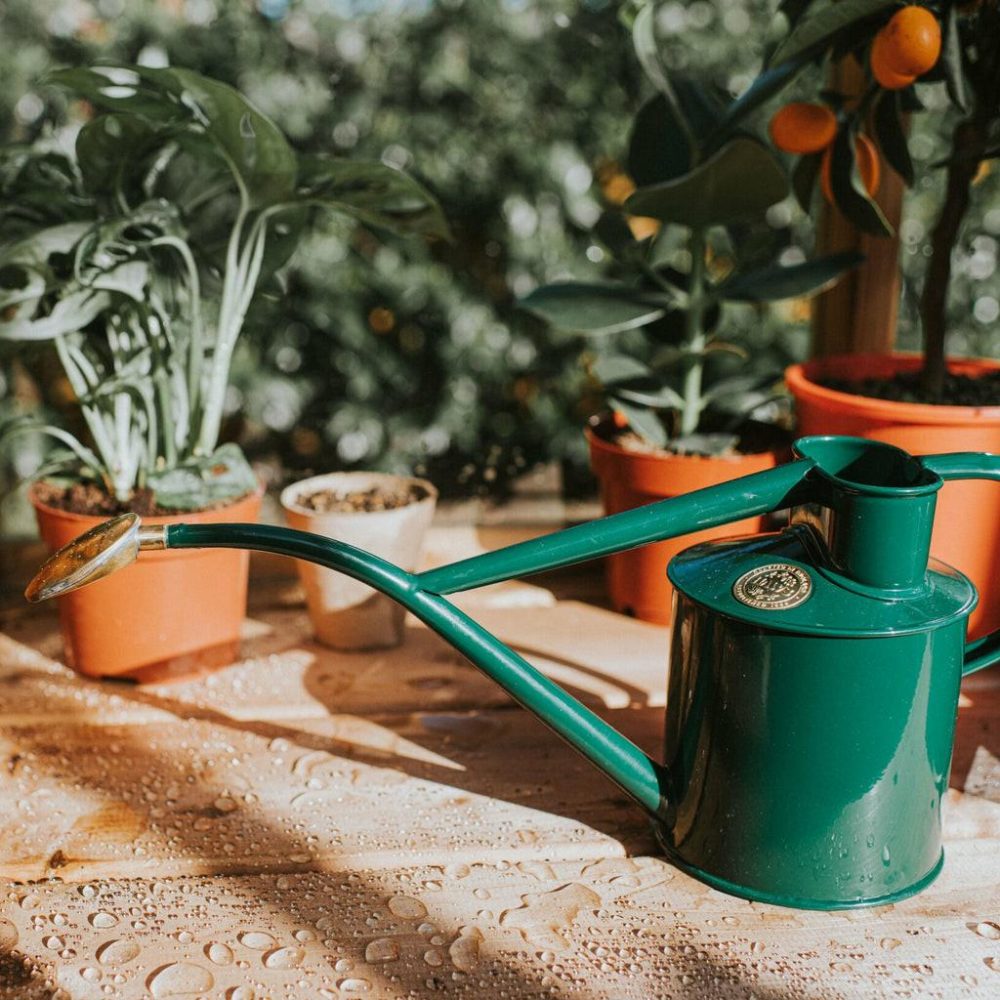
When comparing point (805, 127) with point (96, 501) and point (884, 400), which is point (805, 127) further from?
point (96, 501)

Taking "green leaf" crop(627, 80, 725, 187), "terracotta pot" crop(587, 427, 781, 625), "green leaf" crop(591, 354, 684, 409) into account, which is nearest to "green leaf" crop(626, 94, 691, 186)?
"green leaf" crop(627, 80, 725, 187)

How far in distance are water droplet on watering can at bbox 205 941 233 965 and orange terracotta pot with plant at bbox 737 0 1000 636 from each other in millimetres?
762

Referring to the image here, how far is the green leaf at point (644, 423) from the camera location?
1.26 m

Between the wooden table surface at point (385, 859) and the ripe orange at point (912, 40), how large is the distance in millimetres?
611

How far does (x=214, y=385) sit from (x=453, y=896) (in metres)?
0.61

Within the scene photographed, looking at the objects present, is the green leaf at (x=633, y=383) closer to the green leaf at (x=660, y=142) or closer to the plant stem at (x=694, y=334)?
the plant stem at (x=694, y=334)

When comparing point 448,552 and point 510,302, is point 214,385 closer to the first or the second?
point 448,552

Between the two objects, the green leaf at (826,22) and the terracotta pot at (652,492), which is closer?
the green leaf at (826,22)

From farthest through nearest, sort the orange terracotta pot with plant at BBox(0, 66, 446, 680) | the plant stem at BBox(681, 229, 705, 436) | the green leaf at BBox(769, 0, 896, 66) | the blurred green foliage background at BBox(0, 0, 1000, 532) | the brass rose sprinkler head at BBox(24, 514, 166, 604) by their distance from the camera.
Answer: the blurred green foliage background at BBox(0, 0, 1000, 532), the plant stem at BBox(681, 229, 705, 436), the orange terracotta pot with plant at BBox(0, 66, 446, 680), the green leaf at BBox(769, 0, 896, 66), the brass rose sprinkler head at BBox(24, 514, 166, 604)

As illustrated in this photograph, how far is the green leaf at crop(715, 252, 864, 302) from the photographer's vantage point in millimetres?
1182

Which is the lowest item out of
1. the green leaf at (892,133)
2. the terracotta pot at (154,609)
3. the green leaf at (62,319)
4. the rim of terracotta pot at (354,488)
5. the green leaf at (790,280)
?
the terracotta pot at (154,609)

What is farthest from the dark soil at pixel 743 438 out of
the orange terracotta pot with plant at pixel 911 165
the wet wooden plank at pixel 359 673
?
the wet wooden plank at pixel 359 673

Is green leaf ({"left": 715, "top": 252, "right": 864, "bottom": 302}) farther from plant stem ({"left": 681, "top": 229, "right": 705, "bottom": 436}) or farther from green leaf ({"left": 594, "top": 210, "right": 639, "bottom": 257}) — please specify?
green leaf ({"left": 594, "top": 210, "right": 639, "bottom": 257})

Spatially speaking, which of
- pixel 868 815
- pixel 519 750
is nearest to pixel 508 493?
pixel 519 750
